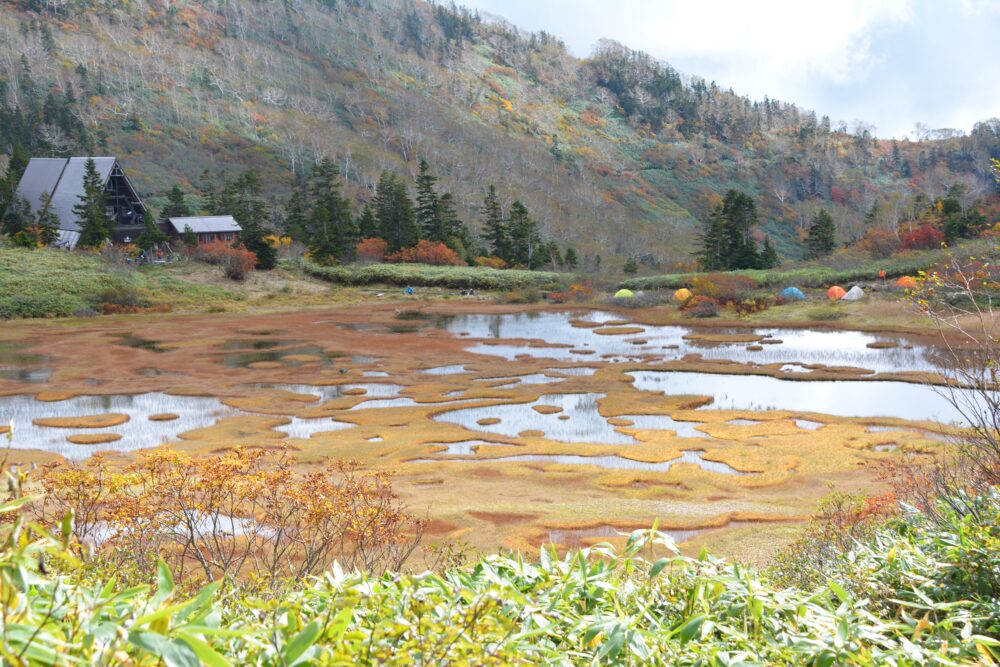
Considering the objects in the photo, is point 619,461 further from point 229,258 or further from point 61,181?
point 61,181

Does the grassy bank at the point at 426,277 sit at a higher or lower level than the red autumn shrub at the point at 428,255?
lower

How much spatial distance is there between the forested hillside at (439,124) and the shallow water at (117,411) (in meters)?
46.9

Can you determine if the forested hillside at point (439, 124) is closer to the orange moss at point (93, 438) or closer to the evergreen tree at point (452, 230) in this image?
the evergreen tree at point (452, 230)

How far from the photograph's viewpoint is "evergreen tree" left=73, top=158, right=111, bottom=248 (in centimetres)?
4894

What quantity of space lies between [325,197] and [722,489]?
53.1 metres

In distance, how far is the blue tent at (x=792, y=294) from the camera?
1676 inches

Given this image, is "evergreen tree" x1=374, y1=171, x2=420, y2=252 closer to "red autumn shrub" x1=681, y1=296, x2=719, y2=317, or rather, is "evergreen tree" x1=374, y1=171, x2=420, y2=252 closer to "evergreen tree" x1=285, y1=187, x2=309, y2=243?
"evergreen tree" x1=285, y1=187, x2=309, y2=243

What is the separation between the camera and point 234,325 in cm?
3694

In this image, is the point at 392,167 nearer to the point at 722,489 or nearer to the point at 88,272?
the point at 88,272

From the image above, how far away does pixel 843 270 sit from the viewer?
47.2m

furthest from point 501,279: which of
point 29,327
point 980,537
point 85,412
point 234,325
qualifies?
point 980,537

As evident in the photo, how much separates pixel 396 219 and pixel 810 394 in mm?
46319

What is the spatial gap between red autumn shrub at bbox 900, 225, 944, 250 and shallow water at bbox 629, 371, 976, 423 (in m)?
31.9

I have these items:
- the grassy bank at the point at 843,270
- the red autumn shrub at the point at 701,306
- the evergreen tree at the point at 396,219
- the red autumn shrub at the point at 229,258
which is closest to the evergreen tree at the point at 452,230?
the evergreen tree at the point at 396,219
